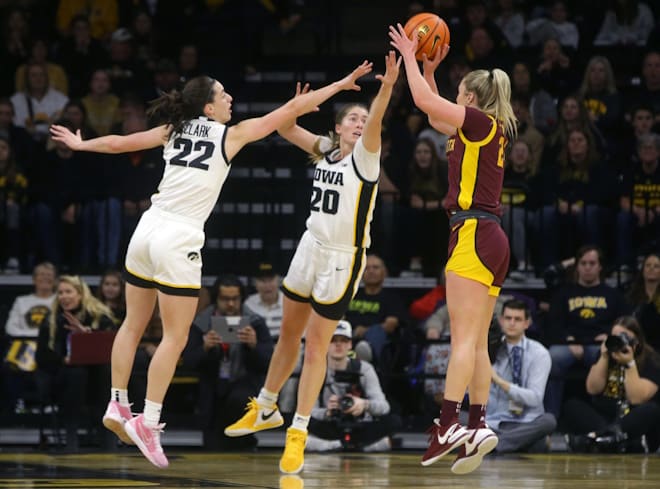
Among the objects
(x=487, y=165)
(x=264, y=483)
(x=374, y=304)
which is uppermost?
(x=487, y=165)

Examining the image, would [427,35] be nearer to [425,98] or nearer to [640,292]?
[425,98]

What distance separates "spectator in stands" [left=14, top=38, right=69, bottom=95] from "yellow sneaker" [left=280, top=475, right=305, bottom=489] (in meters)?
8.54

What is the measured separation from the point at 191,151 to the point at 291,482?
1938 millimetres

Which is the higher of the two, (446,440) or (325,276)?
(325,276)

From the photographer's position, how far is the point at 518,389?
1148 centimetres

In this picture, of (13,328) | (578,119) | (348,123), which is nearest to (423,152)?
(578,119)

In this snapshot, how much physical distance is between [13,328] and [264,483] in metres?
5.35

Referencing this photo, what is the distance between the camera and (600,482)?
27.7ft

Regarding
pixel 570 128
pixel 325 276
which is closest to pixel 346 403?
pixel 325 276

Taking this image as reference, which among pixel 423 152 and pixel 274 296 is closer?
pixel 274 296

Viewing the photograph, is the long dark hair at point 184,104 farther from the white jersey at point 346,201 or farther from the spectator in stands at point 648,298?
the spectator in stands at point 648,298

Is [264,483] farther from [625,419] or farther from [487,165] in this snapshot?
A: [625,419]

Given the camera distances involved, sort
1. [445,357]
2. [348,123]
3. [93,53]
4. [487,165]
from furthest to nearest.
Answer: [93,53] < [445,357] < [348,123] < [487,165]

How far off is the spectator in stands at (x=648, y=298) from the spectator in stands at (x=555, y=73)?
11.2 feet
